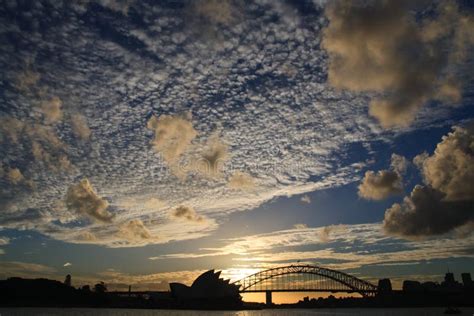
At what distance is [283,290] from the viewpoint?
197250 millimetres

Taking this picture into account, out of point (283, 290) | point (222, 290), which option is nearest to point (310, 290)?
point (283, 290)

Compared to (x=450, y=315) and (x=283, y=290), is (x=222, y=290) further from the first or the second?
(x=450, y=315)

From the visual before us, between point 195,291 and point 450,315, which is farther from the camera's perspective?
point 195,291

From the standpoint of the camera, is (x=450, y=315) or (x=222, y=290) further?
(x=222, y=290)

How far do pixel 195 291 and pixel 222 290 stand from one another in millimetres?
12460

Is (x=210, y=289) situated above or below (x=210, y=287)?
below

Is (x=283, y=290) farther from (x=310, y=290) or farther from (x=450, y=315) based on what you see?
(x=450, y=315)

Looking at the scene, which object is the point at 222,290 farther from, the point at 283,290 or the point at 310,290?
the point at 310,290

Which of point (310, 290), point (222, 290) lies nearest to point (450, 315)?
point (310, 290)

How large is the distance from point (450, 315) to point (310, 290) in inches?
2494

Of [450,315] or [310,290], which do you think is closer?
[450,315]

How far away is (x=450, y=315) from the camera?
153 meters

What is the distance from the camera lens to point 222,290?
195000 millimetres

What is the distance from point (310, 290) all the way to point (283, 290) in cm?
1315
